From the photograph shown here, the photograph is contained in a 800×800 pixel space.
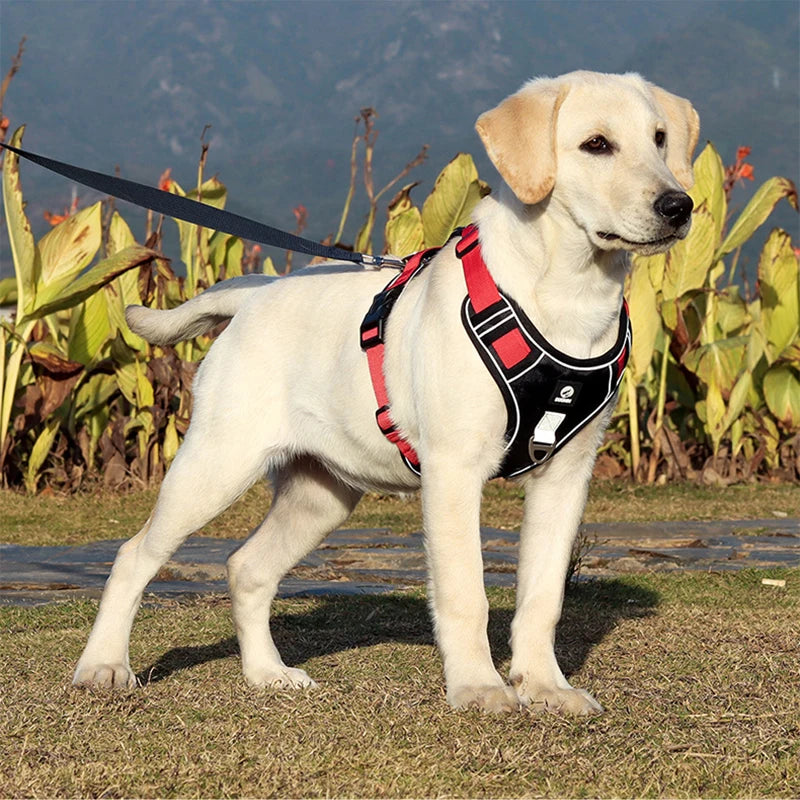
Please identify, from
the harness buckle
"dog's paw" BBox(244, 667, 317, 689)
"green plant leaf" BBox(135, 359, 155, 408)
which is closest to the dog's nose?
the harness buckle

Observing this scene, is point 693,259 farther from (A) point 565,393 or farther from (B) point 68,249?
(A) point 565,393

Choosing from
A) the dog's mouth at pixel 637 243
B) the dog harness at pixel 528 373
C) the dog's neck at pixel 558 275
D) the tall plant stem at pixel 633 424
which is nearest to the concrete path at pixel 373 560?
the tall plant stem at pixel 633 424

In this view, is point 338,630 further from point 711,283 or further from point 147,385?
point 711,283

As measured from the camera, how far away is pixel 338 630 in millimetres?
4539

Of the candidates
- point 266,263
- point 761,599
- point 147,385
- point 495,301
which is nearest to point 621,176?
point 495,301

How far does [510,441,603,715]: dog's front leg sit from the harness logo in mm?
209

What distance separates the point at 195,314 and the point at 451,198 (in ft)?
11.9

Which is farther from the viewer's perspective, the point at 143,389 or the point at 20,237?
the point at 143,389

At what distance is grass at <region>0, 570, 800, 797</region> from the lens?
8.37 feet

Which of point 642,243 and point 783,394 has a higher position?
point 642,243

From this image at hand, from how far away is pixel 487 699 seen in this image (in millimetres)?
3059

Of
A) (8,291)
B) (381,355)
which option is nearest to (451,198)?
(8,291)

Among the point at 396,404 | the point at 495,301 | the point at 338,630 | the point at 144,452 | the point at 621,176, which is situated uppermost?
the point at 621,176

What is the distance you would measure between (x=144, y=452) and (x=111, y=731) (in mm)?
5629
